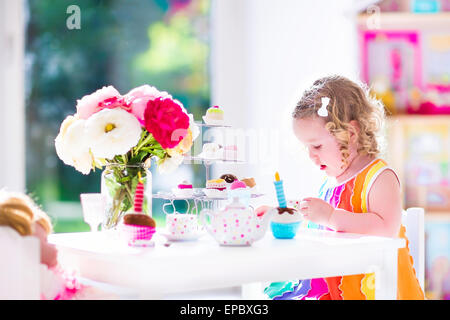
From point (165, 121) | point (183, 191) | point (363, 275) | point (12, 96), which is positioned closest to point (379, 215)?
point (363, 275)

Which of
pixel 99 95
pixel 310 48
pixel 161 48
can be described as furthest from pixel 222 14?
pixel 99 95

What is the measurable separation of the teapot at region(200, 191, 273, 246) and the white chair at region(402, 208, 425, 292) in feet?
1.89

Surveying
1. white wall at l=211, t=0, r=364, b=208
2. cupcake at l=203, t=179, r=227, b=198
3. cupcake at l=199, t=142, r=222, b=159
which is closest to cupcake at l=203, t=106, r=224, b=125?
cupcake at l=199, t=142, r=222, b=159

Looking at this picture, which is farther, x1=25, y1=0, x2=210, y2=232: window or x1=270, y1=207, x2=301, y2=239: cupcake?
x1=25, y1=0, x2=210, y2=232: window

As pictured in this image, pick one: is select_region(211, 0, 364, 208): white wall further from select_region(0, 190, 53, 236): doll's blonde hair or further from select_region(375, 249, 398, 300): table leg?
select_region(0, 190, 53, 236): doll's blonde hair

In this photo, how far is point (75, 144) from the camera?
1.42m

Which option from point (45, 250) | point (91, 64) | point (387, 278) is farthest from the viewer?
point (91, 64)

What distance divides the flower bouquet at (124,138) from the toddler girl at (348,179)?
374 mm

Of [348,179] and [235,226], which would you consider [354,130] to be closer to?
[348,179]

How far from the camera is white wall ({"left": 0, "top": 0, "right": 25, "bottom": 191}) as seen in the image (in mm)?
3264

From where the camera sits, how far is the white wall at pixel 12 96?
128 inches

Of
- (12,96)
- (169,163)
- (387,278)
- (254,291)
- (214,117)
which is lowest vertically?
(254,291)

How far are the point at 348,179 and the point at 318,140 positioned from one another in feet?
0.49

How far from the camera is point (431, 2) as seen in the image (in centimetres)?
310
